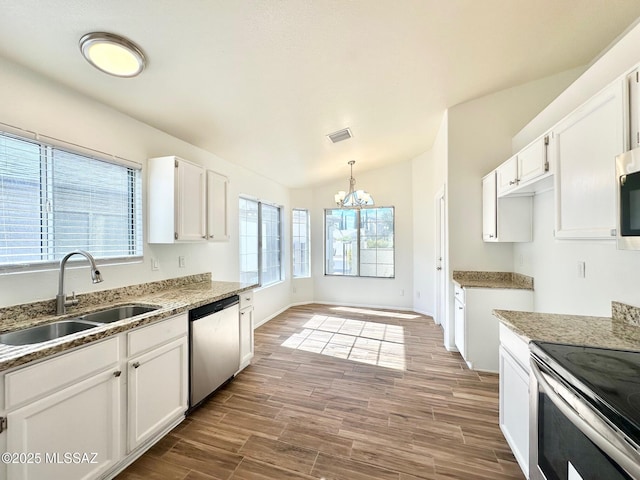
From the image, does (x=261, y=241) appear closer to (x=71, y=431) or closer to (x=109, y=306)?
(x=109, y=306)

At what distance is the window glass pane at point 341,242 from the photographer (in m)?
5.83

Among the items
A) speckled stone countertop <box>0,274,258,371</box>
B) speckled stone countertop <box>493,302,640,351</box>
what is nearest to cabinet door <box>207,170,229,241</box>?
speckled stone countertop <box>0,274,258,371</box>

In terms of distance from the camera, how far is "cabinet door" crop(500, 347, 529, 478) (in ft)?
4.96

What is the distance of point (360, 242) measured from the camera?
19.0 ft

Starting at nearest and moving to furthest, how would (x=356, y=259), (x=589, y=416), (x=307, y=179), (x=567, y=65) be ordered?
(x=589, y=416)
(x=567, y=65)
(x=307, y=179)
(x=356, y=259)

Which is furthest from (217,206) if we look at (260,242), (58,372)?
(58,372)

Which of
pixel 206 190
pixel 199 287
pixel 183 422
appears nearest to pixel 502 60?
pixel 206 190

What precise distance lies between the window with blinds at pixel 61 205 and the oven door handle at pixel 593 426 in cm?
287

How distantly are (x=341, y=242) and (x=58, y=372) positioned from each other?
16.3 feet

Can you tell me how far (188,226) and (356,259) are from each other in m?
3.87

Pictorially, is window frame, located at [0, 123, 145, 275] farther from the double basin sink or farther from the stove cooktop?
the stove cooktop

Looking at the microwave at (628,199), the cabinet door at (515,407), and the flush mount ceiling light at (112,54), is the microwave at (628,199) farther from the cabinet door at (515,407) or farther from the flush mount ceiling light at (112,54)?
the flush mount ceiling light at (112,54)

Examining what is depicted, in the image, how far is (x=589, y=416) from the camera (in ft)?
2.87

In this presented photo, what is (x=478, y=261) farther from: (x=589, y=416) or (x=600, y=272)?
(x=589, y=416)
